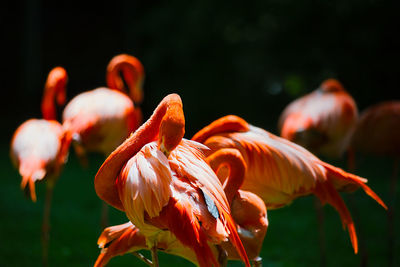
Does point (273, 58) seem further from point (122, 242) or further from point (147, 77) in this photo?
point (122, 242)

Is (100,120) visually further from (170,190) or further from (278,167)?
(170,190)

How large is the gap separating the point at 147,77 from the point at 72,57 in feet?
7.06

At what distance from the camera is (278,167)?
8.24 feet

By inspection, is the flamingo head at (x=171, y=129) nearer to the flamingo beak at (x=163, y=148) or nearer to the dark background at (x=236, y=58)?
the flamingo beak at (x=163, y=148)

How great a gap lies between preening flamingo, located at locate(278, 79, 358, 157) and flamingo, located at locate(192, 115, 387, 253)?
2.72 feet

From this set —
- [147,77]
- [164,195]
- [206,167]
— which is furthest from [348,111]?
[147,77]

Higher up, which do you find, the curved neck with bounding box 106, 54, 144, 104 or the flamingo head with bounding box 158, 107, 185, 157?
the flamingo head with bounding box 158, 107, 185, 157

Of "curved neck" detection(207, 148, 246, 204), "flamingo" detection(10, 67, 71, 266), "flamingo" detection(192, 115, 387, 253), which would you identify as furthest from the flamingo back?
"flamingo" detection(10, 67, 71, 266)

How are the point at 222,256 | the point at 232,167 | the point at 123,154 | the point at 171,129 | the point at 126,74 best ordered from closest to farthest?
1. the point at 171,129
2. the point at 123,154
3. the point at 222,256
4. the point at 232,167
5. the point at 126,74

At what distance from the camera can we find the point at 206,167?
6.65 ft

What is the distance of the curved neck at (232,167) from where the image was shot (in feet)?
7.36

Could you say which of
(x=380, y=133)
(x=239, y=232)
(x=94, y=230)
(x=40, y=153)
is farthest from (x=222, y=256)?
(x=94, y=230)

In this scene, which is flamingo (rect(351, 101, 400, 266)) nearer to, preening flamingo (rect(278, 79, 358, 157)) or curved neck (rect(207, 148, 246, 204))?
preening flamingo (rect(278, 79, 358, 157))

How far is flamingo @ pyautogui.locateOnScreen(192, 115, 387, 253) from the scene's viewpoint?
249 cm
